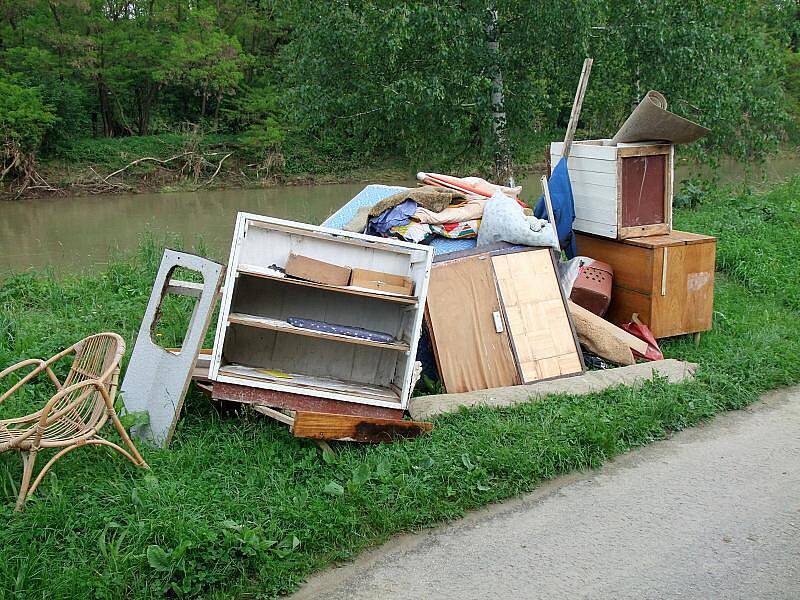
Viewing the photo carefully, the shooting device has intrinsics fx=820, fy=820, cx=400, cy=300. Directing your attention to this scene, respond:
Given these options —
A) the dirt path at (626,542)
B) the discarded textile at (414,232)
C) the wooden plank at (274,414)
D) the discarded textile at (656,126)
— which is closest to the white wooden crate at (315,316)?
the wooden plank at (274,414)

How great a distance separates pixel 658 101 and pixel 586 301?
5.84 feet

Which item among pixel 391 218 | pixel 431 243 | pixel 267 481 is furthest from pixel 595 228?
pixel 267 481

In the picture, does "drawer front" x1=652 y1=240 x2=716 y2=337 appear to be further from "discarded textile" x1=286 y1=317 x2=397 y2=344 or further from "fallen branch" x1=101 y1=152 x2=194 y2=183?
"fallen branch" x1=101 y1=152 x2=194 y2=183

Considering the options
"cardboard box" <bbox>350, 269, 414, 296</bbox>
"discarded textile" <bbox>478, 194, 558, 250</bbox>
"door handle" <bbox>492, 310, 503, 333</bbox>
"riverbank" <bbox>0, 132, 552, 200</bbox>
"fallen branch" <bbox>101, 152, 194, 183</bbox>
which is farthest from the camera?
"fallen branch" <bbox>101, 152, 194, 183</bbox>

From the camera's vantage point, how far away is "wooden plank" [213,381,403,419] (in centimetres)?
486

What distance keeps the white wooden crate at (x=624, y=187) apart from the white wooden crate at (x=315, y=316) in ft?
7.22

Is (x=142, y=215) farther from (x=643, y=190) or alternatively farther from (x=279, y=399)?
(x=279, y=399)

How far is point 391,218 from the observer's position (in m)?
6.39

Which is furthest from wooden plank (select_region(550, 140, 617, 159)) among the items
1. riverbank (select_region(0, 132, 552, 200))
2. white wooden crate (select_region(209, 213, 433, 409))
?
riverbank (select_region(0, 132, 552, 200))

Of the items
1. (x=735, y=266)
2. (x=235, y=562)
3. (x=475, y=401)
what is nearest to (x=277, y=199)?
(x=735, y=266)

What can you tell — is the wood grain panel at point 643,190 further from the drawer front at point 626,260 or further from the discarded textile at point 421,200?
the discarded textile at point 421,200

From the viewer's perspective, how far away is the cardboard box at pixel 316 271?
16.8 feet

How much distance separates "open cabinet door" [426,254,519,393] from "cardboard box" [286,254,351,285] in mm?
840

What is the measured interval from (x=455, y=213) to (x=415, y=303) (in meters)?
1.47
